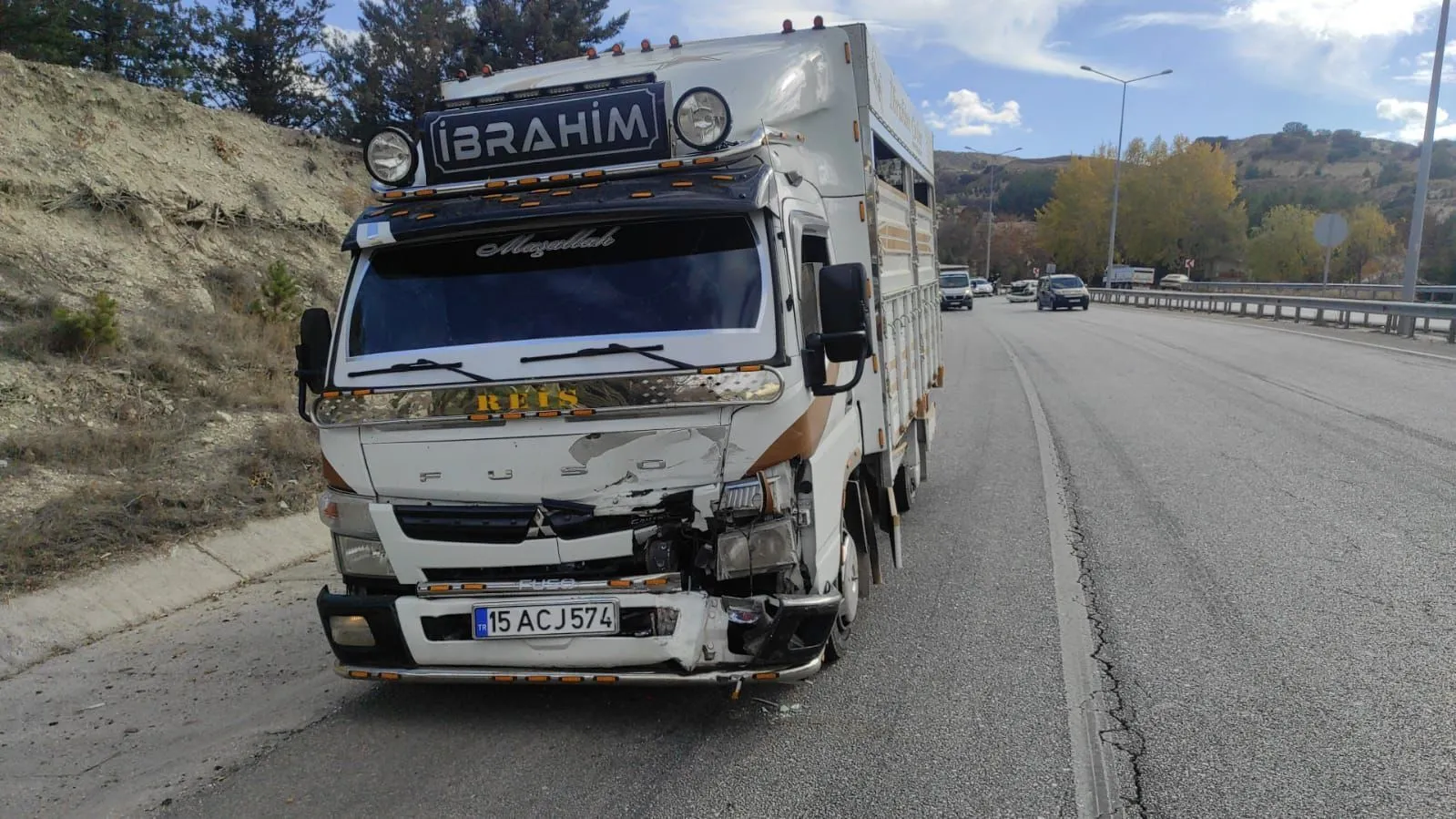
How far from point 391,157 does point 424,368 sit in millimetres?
1228

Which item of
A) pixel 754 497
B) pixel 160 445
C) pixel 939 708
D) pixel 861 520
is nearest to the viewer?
pixel 754 497

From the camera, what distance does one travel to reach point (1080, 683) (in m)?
4.45

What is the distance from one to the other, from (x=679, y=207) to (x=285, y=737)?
9.20 ft

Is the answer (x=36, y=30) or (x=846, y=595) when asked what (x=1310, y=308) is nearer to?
(x=846, y=595)

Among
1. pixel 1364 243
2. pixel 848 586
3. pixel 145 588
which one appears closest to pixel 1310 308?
pixel 848 586

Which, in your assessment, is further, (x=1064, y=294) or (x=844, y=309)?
(x=1064, y=294)

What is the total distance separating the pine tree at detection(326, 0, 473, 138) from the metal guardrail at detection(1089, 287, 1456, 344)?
72.4ft

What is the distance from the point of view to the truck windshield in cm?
420

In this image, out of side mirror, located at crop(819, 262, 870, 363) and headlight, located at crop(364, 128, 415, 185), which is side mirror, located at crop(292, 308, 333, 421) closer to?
headlight, located at crop(364, 128, 415, 185)

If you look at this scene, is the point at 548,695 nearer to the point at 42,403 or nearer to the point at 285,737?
the point at 285,737

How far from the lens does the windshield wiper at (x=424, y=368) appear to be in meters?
4.11

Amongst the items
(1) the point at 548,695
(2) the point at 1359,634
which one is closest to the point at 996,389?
(2) the point at 1359,634

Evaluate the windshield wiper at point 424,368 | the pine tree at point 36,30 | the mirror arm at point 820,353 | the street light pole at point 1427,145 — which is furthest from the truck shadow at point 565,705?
the street light pole at point 1427,145

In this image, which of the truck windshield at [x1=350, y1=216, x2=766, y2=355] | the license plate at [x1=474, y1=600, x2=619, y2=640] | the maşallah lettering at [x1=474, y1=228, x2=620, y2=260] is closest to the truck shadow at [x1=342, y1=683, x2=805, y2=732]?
the license plate at [x1=474, y1=600, x2=619, y2=640]
